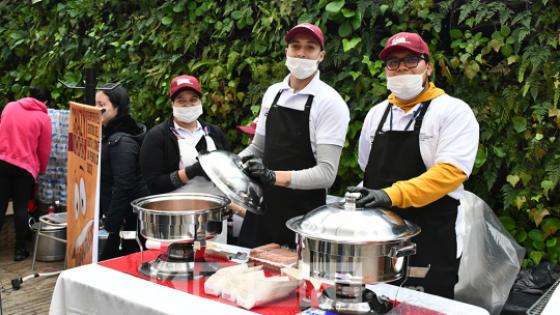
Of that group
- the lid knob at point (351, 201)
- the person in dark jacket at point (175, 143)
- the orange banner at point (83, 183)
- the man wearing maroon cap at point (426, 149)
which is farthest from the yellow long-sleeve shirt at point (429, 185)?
the orange banner at point (83, 183)

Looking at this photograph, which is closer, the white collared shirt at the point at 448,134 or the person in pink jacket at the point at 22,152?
the white collared shirt at the point at 448,134

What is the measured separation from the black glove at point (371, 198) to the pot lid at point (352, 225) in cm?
6

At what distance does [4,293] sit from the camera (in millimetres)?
4590

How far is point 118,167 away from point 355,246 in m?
2.50

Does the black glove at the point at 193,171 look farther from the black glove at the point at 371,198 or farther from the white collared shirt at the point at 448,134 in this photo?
the black glove at the point at 371,198

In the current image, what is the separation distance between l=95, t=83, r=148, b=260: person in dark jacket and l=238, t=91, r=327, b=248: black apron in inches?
47.8

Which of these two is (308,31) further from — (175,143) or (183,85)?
(175,143)

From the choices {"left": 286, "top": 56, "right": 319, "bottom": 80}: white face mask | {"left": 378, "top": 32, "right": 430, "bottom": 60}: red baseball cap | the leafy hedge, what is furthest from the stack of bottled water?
{"left": 378, "top": 32, "right": 430, "bottom": 60}: red baseball cap

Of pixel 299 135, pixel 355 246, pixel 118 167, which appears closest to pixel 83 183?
pixel 118 167

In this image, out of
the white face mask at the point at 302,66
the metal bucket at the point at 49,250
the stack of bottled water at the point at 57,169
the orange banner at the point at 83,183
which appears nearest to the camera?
the white face mask at the point at 302,66

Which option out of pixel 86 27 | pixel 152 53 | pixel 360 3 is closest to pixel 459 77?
pixel 360 3

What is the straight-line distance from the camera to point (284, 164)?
2.82 meters

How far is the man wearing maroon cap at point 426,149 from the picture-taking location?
224cm

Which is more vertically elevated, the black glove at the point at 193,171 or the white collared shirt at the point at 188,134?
the white collared shirt at the point at 188,134
